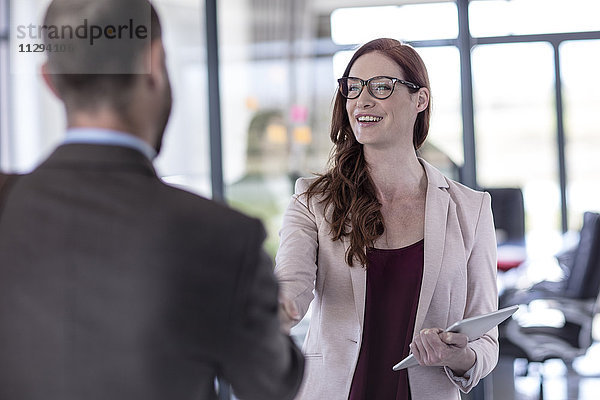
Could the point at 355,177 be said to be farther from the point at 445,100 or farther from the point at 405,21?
the point at 445,100

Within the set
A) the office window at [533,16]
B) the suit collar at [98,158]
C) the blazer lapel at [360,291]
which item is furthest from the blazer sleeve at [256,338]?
the office window at [533,16]

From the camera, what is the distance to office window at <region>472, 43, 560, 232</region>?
8164 mm

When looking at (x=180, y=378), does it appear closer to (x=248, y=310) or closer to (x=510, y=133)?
(x=248, y=310)

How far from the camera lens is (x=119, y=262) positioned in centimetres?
106

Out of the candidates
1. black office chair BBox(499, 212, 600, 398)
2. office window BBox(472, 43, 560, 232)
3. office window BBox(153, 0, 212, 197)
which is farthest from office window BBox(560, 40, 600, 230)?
office window BBox(153, 0, 212, 197)

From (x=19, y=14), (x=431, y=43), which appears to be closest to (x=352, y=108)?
(x=431, y=43)

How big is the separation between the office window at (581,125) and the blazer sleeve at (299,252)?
6439 mm

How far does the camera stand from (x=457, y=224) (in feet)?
7.27

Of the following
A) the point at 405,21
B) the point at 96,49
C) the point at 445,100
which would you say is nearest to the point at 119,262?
the point at 96,49

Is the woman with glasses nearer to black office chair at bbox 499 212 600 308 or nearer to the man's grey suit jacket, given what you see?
the man's grey suit jacket

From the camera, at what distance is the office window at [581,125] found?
26.4 feet

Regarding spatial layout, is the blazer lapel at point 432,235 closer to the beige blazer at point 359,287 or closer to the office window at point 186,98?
the beige blazer at point 359,287

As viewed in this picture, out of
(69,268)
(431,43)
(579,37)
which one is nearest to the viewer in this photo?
(69,268)

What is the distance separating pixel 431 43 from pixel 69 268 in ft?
19.5
